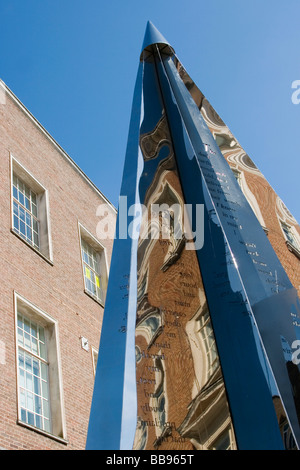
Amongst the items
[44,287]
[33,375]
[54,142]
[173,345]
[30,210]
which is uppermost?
[54,142]

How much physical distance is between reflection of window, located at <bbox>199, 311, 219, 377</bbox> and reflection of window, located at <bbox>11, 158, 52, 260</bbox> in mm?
8300

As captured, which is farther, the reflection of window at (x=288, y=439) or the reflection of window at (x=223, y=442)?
the reflection of window at (x=223, y=442)

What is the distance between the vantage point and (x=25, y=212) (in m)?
13.7

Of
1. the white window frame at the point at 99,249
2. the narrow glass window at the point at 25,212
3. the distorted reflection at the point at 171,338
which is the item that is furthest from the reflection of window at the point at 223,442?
the white window frame at the point at 99,249

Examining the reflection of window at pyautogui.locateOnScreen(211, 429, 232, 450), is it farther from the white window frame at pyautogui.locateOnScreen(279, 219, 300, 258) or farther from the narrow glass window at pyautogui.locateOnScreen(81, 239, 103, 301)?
the narrow glass window at pyautogui.locateOnScreen(81, 239, 103, 301)

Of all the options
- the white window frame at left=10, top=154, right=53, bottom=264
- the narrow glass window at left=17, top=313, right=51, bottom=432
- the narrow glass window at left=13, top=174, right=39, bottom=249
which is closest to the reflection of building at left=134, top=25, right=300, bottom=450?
the narrow glass window at left=17, top=313, right=51, bottom=432

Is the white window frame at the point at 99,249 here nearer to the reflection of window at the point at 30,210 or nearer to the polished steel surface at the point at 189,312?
the reflection of window at the point at 30,210

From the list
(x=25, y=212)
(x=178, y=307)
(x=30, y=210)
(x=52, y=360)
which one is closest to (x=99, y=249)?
(x=30, y=210)

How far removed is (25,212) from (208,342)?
933 cm

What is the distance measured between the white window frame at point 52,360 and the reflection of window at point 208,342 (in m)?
5.97

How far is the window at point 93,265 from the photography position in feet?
50.8

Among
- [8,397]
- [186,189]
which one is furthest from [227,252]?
[8,397]

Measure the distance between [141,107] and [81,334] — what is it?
7.79 m

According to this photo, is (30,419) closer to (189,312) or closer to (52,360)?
(52,360)
